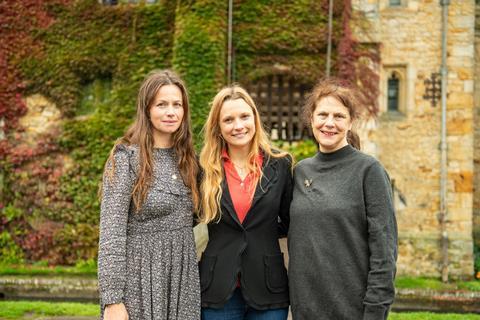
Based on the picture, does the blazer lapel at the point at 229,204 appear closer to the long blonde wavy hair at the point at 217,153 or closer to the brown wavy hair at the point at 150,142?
the long blonde wavy hair at the point at 217,153

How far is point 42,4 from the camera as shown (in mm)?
11109

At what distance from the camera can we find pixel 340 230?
2824mm

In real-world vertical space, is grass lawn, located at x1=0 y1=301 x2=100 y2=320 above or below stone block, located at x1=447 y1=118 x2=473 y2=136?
below

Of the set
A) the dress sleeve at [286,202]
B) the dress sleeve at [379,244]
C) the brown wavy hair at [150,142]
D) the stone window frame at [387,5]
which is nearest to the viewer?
the dress sleeve at [379,244]

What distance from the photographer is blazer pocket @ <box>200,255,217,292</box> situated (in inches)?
123

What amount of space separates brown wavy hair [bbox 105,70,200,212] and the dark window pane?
827 centimetres

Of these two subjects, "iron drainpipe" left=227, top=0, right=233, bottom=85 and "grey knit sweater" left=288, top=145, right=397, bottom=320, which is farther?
"iron drainpipe" left=227, top=0, right=233, bottom=85

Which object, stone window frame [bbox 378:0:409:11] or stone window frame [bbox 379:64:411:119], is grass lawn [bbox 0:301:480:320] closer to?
stone window frame [bbox 379:64:411:119]

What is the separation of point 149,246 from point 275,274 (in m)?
0.73

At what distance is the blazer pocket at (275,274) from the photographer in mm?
3084

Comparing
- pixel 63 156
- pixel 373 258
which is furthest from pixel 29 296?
pixel 373 258

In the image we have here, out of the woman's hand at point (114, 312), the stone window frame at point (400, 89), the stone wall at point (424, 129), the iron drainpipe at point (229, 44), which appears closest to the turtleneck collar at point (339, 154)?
the woman's hand at point (114, 312)

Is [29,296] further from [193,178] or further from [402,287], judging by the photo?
[193,178]

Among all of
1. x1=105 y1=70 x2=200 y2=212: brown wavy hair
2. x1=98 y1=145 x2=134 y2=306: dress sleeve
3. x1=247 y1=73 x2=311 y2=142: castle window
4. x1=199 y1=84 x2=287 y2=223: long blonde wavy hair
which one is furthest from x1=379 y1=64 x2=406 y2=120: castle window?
x1=98 y1=145 x2=134 y2=306: dress sleeve
